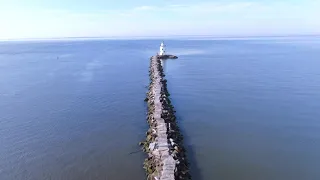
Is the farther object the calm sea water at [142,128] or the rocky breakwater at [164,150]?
the calm sea water at [142,128]

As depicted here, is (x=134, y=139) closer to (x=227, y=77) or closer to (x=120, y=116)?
(x=120, y=116)

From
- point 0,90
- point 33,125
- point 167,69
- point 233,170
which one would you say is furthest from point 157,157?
point 167,69

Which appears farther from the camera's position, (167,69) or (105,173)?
(167,69)

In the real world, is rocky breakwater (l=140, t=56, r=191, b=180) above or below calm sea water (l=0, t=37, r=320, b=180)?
above

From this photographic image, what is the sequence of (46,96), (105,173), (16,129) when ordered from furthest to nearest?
(46,96)
(16,129)
(105,173)

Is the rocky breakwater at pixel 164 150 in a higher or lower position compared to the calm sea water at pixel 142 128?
higher

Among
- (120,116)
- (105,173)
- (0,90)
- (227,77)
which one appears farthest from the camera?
(227,77)

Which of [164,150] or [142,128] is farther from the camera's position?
[142,128]

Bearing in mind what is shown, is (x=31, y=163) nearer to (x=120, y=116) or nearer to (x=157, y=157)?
(x=157, y=157)

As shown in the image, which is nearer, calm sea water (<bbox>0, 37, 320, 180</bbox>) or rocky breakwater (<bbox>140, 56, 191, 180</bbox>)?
rocky breakwater (<bbox>140, 56, 191, 180</bbox>)

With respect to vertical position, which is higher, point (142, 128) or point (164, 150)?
point (164, 150)
